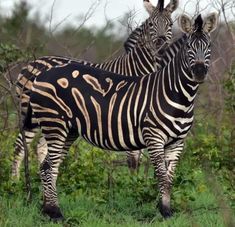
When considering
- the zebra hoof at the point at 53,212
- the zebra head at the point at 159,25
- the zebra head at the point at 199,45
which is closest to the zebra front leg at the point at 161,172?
the zebra head at the point at 199,45

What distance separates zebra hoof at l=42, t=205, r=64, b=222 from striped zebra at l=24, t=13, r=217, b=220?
1cm

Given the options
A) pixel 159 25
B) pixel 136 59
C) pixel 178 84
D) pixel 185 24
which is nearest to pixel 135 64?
pixel 136 59

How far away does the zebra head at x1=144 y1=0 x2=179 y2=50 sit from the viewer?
9.93 metres

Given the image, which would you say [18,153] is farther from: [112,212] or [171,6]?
[112,212]

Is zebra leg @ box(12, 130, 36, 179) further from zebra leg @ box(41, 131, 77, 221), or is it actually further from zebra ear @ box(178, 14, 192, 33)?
zebra ear @ box(178, 14, 192, 33)

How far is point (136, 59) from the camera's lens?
10.3 metres

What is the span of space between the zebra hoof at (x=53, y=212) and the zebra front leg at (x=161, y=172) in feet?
3.31

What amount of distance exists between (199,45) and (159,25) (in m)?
2.72

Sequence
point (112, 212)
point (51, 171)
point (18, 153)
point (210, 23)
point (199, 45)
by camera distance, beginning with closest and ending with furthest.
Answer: point (199, 45), point (112, 212), point (210, 23), point (51, 171), point (18, 153)

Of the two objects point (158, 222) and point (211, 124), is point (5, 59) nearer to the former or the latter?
point (158, 222)

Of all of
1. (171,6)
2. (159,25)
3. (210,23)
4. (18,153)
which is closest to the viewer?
(210,23)

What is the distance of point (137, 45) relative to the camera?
10422 millimetres

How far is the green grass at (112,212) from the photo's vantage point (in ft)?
22.4

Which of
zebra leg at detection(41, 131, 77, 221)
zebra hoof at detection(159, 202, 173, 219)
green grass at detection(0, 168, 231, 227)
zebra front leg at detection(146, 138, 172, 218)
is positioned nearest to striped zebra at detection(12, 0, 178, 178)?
green grass at detection(0, 168, 231, 227)
